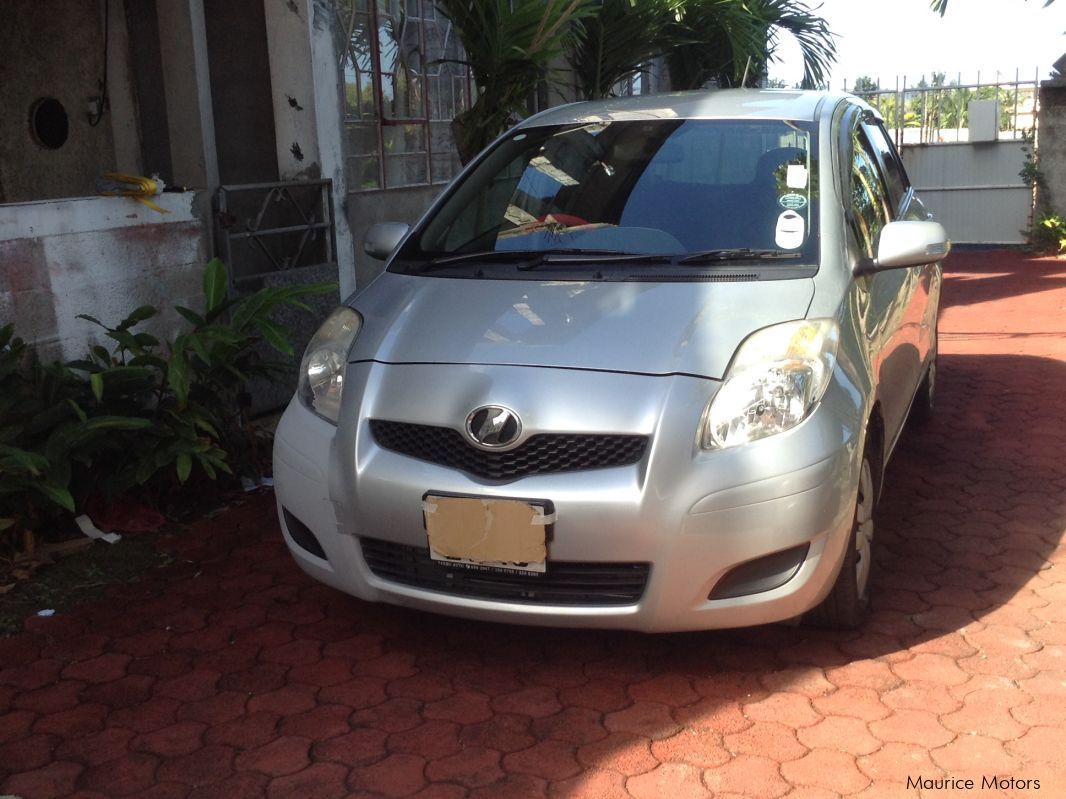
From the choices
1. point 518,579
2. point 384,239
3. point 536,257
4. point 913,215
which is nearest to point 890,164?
point 913,215

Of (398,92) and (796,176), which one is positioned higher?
(398,92)

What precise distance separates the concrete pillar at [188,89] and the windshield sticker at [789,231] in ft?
11.2

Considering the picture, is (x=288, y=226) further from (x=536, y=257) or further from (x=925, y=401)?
(x=925, y=401)

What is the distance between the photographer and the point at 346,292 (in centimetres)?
700

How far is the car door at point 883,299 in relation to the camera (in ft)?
12.3

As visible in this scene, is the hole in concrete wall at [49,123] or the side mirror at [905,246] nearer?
the side mirror at [905,246]

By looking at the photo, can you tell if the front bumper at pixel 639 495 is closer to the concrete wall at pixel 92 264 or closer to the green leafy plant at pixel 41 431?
the green leafy plant at pixel 41 431

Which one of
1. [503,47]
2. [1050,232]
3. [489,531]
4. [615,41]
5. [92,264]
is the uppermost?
[615,41]

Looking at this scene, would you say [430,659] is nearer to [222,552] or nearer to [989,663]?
[222,552]

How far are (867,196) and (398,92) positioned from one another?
4506 millimetres

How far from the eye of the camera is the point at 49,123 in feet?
22.9

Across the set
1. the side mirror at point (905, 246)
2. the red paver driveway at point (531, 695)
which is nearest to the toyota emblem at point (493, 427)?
the red paver driveway at point (531, 695)

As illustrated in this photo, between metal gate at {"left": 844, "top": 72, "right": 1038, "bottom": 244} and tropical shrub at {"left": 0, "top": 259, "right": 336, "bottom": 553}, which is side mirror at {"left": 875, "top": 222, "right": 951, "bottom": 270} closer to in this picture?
tropical shrub at {"left": 0, "top": 259, "right": 336, "bottom": 553}

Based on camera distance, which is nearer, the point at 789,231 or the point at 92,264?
the point at 789,231
